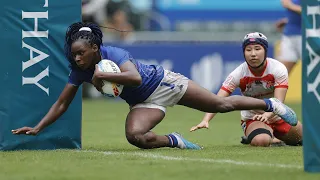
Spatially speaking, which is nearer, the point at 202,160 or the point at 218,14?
the point at 202,160

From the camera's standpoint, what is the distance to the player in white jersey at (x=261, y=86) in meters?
9.49

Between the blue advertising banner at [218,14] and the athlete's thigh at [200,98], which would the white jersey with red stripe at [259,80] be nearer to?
the athlete's thigh at [200,98]

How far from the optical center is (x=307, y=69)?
6691 mm

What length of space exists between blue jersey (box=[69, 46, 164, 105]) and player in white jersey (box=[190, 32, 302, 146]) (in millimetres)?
810

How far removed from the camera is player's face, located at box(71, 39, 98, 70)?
Result: 8.36 metres

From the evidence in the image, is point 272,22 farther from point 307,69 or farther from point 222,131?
point 307,69

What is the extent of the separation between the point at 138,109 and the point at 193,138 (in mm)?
2432

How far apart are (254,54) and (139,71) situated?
1426 millimetres

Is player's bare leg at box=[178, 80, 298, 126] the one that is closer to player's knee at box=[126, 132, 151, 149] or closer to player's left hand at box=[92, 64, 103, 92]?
player's knee at box=[126, 132, 151, 149]

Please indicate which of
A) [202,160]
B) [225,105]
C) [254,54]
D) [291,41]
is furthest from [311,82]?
[291,41]

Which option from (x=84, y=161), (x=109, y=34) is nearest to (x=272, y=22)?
(x=109, y=34)

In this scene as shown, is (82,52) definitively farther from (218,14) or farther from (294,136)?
(218,14)

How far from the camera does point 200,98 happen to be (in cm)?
884

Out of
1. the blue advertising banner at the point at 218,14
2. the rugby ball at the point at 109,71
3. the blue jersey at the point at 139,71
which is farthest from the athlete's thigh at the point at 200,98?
the blue advertising banner at the point at 218,14
